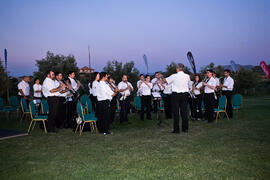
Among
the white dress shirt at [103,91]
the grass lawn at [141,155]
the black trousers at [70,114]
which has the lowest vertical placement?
the grass lawn at [141,155]

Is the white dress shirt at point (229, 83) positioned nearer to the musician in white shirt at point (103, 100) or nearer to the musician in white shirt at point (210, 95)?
the musician in white shirt at point (210, 95)

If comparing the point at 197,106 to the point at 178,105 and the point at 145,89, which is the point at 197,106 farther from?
the point at 178,105

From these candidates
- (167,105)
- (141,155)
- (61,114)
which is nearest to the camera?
(141,155)

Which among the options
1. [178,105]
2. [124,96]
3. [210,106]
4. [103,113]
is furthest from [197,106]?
[103,113]

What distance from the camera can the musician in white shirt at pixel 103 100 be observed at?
676cm

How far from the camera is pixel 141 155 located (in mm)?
4656

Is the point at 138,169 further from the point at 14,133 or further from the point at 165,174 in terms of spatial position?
the point at 14,133

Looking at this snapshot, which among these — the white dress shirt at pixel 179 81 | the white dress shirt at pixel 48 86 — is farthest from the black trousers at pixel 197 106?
the white dress shirt at pixel 48 86

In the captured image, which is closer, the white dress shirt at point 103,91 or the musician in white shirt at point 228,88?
the white dress shirt at point 103,91

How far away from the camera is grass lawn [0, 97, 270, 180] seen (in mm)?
3717

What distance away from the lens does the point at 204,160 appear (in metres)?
4.25

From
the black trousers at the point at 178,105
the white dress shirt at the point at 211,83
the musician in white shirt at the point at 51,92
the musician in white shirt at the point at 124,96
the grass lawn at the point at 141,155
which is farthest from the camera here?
the musician in white shirt at the point at 124,96

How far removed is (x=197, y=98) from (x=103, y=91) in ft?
14.3

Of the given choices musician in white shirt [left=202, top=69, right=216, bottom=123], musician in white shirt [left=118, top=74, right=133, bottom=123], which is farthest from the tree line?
musician in white shirt [left=202, top=69, right=216, bottom=123]
